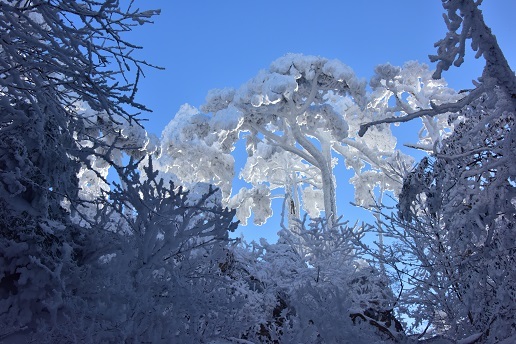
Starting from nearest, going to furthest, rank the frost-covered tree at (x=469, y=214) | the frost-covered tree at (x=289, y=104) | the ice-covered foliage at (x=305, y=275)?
the frost-covered tree at (x=469, y=214), the ice-covered foliage at (x=305, y=275), the frost-covered tree at (x=289, y=104)

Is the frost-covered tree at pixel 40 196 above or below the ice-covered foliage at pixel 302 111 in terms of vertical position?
below

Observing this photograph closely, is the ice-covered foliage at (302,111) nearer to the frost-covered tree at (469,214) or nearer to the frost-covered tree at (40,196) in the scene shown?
the frost-covered tree at (469,214)

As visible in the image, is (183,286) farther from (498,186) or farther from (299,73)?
(299,73)

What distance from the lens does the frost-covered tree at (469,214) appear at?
2475 millimetres

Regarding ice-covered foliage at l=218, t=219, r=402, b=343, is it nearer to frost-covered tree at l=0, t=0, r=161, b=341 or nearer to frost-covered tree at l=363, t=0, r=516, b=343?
frost-covered tree at l=363, t=0, r=516, b=343

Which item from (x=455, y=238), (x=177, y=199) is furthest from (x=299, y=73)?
(x=177, y=199)

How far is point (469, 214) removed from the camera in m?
3.82

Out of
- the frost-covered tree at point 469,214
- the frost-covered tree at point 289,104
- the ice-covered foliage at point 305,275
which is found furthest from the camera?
the frost-covered tree at point 289,104

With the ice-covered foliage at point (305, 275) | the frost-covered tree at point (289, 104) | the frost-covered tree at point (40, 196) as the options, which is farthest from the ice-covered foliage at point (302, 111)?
the frost-covered tree at point (40, 196)

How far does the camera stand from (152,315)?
3.20m

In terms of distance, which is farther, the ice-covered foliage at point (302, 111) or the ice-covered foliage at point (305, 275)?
the ice-covered foliage at point (302, 111)

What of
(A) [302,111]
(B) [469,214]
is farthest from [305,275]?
(A) [302,111]

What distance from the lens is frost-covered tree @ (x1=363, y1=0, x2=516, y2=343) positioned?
8.12ft

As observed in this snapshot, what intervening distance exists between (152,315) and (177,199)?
93 centimetres
